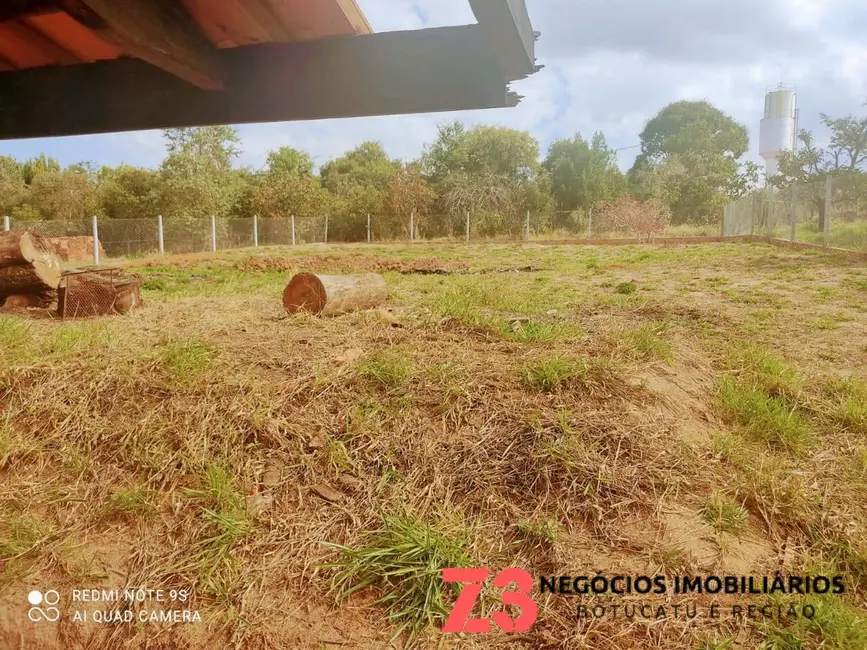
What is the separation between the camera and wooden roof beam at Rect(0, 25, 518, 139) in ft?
6.78

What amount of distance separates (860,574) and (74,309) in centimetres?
673

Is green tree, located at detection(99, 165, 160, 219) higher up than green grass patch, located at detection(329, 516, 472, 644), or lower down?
higher up

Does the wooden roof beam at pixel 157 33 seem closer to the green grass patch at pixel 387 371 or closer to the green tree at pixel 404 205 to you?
the green grass patch at pixel 387 371

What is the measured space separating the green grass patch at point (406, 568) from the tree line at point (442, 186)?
20.6 metres

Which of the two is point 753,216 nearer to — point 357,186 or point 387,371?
point 387,371

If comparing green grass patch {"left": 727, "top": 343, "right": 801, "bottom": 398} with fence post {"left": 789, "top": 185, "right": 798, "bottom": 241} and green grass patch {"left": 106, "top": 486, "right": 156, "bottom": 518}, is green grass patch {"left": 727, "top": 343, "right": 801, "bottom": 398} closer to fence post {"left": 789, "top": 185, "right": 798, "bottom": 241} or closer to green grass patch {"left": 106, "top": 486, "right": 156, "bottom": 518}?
green grass patch {"left": 106, "top": 486, "right": 156, "bottom": 518}

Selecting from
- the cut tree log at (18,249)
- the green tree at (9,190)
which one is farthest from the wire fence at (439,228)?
the green tree at (9,190)

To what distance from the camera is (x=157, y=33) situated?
197 cm

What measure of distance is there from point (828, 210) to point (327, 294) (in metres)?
13.3

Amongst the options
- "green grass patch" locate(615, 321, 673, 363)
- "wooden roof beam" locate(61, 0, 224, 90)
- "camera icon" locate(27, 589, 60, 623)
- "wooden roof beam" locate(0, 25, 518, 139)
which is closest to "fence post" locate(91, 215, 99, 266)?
"wooden roof beam" locate(0, 25, 518, 139)

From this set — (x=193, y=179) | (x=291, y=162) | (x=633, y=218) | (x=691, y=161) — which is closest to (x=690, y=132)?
(x=691, y=161)

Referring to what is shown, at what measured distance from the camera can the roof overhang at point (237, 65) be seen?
75.4 inches

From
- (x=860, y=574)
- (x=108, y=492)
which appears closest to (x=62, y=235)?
(x=108, y=492)

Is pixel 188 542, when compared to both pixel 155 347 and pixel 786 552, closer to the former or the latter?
pixel 155 347
